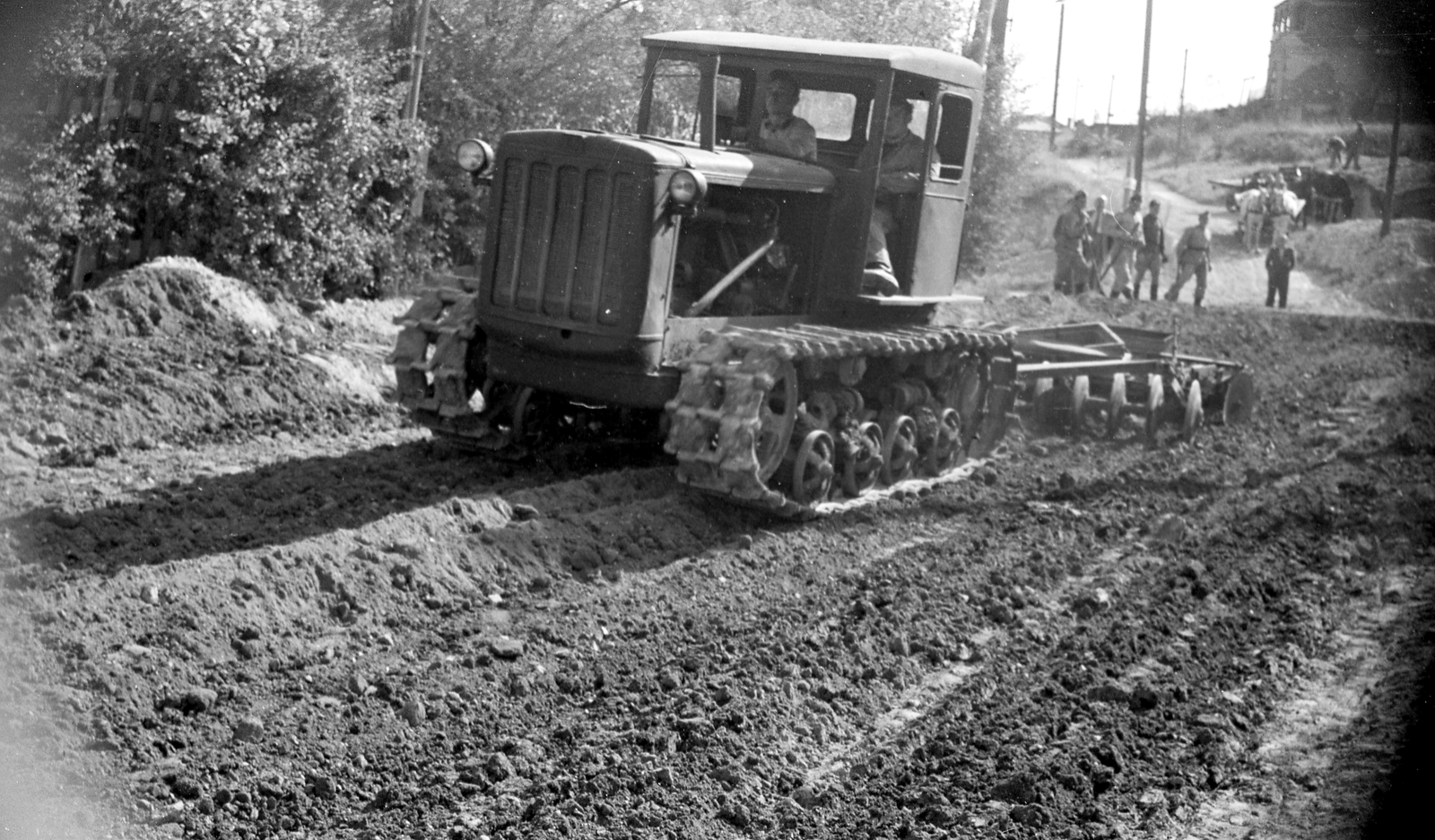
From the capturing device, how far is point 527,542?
26.5ft

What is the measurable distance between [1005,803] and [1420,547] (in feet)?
19.0

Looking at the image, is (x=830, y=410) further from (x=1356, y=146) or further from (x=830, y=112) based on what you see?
(x=1356, y=146)

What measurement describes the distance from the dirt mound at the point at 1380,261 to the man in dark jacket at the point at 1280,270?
172 cm

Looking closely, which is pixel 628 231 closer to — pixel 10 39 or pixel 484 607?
pixel 484 607

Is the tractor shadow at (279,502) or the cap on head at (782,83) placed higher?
the cap on head at (782,83)

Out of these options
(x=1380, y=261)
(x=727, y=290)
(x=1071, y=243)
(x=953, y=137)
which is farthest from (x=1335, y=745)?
(x=1380, y=261)

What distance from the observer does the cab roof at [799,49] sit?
32.0ft

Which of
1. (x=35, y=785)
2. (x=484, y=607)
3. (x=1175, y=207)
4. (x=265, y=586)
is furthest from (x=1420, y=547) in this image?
(x=1175, y=207)

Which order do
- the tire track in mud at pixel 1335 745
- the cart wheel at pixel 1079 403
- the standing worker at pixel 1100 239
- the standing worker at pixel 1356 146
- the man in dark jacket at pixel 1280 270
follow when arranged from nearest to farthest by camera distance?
1. the tire track in mud at pixel 1335 745
2. the cart wheel at pixel 1079 403
3. the standing worker at pixel 1356 146
4. the man in dark jacket at pixel 1280 270
5. the standing worker at pixel 1100 239

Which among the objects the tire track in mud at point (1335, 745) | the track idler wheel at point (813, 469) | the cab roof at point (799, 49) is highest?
the cab roof at point (799, 49)

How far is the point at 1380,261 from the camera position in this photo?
29078 millimetres

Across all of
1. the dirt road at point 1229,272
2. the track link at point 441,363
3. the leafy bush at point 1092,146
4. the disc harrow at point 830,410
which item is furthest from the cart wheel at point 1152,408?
the leafy bush at point 1092,146

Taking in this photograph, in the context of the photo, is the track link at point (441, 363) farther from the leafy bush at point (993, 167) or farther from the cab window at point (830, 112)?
the leafy bush at point (993, 167)

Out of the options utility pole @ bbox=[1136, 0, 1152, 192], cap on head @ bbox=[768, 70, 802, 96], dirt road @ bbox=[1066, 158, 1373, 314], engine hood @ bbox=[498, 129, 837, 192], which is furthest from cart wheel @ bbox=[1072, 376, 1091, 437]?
utility pole @ bbox=[1136, 0, 1152, 192]
